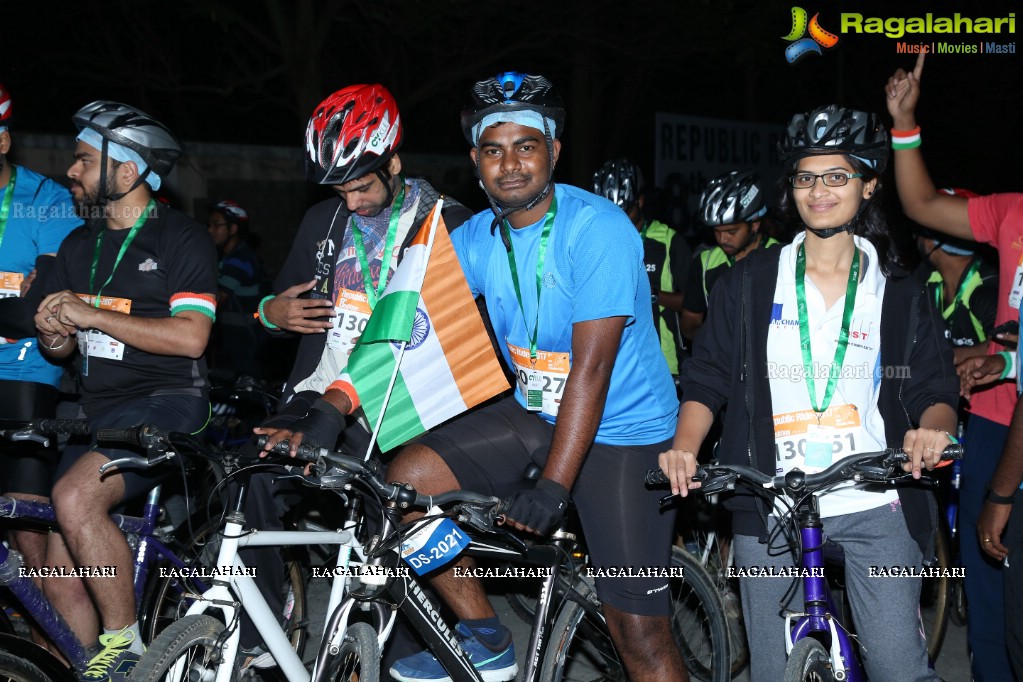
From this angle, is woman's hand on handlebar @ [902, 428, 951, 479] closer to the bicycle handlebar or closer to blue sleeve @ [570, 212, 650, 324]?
the bicycle handlebar

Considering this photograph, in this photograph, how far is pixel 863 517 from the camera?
358cm

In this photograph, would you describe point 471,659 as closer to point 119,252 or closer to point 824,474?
point 824,474

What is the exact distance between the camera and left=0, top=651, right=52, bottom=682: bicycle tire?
3719 mm

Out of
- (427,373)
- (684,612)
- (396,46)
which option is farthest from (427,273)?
(396,46)

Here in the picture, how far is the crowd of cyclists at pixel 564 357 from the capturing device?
3.58 meters

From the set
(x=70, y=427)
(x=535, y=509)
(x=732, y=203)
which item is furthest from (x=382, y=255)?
(x=732, y=203)

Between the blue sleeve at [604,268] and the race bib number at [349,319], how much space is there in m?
1.09

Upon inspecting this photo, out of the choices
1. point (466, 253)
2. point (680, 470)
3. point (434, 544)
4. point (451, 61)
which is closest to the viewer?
point (680, 470)

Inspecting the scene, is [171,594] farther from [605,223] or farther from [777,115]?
[777,115]

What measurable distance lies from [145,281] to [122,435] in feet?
3.50

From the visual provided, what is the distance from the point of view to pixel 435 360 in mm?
4000

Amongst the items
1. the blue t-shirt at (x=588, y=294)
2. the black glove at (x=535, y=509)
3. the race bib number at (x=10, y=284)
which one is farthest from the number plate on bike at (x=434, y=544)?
the race bib number at (x=10, y=284)

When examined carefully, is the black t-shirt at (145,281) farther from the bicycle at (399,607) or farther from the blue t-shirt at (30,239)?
the bicycle at (399,607)

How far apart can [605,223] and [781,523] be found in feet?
3.82
